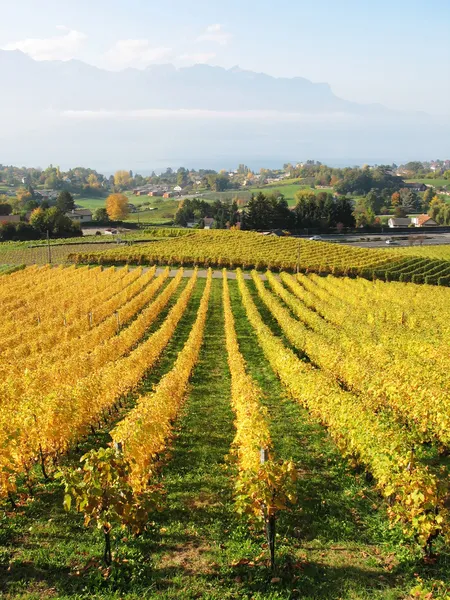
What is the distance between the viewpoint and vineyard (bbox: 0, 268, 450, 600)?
8570mm

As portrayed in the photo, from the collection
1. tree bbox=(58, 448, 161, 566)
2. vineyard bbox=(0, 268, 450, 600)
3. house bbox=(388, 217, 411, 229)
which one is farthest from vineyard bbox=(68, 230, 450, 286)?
house bbox=(388, 217, 411, 229)

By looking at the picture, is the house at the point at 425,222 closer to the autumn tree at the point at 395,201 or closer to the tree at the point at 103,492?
the autumn tree at the point at 395,201

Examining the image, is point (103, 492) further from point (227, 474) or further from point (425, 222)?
point (425, 222)

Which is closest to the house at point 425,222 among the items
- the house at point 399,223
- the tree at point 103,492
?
the house at point 399,223

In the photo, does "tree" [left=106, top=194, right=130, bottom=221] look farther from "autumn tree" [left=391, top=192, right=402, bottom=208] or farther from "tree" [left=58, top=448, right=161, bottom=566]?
"tree" [left=58, top=448, right=161, bottom=566]

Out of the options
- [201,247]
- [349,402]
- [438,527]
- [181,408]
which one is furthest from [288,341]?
[201,247]

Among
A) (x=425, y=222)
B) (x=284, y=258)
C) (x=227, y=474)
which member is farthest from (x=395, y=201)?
(x=227, y=474)

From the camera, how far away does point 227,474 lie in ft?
41.2

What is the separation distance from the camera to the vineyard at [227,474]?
8570 millimetres

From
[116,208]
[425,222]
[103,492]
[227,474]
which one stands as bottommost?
→ [227,474]

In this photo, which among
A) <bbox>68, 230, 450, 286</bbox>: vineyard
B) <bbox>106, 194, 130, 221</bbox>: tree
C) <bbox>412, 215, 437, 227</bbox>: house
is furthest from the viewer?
<bbox>106, 194, 130, 221</bbox>: tree

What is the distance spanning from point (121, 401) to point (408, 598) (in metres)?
12.4

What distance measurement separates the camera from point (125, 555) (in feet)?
29.6

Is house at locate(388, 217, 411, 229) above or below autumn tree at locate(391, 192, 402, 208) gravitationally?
below
